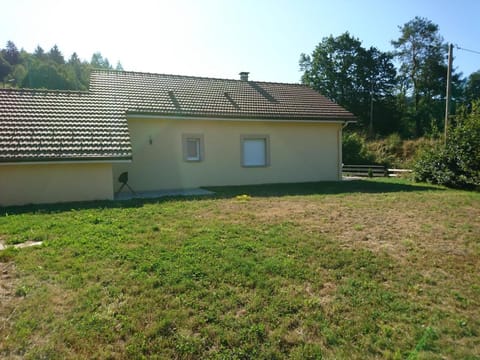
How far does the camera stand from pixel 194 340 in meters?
2.97

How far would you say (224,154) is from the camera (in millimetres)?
13125

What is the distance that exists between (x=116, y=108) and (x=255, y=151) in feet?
18.8

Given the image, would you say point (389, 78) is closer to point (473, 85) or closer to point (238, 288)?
point (473, 85)

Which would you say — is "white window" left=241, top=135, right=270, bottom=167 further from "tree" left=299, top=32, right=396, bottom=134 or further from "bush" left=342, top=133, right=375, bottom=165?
"tree" left=299, top=32, right=396, bottom=134

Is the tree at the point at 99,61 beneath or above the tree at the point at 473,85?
above

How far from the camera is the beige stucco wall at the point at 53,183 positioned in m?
8.66

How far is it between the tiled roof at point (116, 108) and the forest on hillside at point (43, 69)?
30564mm

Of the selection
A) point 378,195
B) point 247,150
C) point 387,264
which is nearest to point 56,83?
point 247,150

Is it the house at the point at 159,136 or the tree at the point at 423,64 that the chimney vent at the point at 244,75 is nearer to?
the house at the point at 159,136

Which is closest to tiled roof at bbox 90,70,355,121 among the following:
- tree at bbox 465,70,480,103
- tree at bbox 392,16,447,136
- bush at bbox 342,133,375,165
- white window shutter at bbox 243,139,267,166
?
white window shutter at bbox 243,139,267,166

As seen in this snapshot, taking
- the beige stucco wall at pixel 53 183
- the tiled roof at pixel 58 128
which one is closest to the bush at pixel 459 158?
the tiled roof at pixel 58 128

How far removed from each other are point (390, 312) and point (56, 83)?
64.8 m

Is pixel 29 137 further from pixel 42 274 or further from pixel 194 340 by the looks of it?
pixel 194 340

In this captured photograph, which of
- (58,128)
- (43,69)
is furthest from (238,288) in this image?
(43,69)
